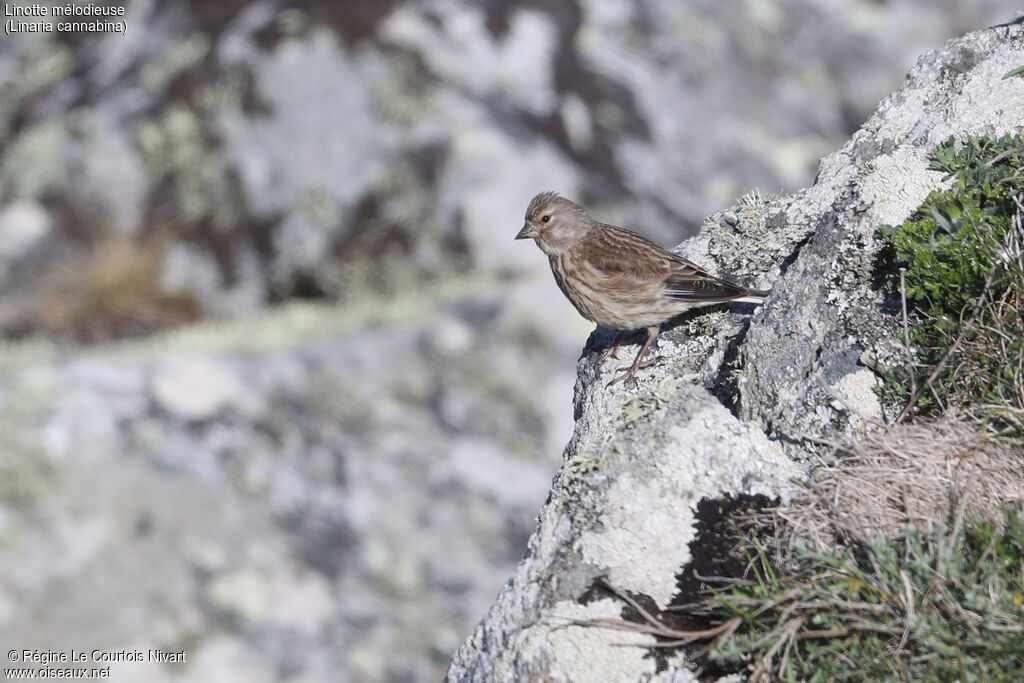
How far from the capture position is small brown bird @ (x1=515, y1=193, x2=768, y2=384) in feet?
13.7

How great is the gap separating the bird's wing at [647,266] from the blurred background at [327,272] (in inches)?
74.0

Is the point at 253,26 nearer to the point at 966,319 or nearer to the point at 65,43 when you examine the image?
the point at 65,43

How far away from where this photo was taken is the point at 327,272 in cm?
807

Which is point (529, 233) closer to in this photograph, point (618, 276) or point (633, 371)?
point (618, 276)

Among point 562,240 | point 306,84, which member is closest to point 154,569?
point 562,240

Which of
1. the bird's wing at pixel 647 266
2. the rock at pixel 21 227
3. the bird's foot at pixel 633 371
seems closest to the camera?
the bird's foot at pixel 633 371

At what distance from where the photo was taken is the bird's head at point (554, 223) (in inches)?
219

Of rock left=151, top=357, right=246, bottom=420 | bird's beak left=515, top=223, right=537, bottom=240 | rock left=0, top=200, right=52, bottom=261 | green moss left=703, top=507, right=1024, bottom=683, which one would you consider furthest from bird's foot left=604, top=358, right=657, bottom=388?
rock left=0, top=200, right=52, bottom=261

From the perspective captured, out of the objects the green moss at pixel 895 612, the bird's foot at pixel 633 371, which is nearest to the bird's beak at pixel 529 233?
the bird's foot at pixel 633 371

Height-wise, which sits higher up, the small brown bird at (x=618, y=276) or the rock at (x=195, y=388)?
the rock at (x=195, y=388)

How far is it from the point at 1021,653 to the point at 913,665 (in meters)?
0.26

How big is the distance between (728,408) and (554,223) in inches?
96.2

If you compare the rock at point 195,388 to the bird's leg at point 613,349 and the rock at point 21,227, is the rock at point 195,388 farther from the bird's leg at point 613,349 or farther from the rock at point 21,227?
the bird's leg at point 613,349

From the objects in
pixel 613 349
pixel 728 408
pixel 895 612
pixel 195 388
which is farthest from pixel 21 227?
pixel 895 612
